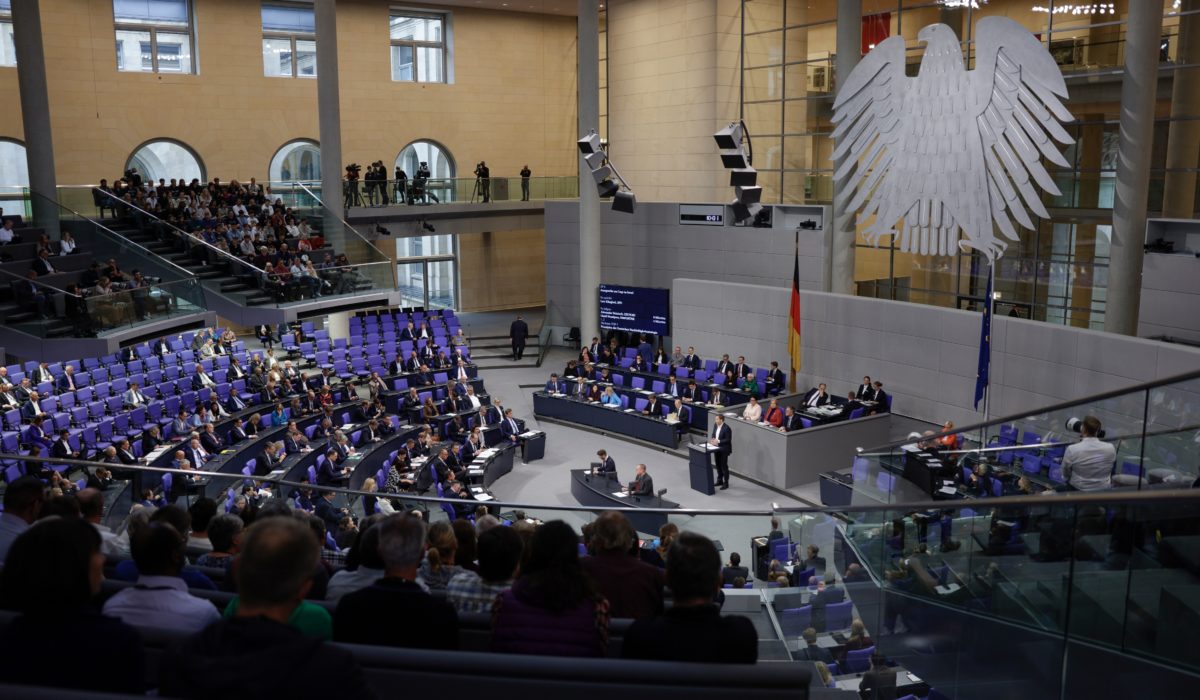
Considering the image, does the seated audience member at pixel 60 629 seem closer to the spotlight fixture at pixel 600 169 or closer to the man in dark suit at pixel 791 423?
the man in dark suit at pixel 791 423

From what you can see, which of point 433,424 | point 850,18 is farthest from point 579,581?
point 850,18

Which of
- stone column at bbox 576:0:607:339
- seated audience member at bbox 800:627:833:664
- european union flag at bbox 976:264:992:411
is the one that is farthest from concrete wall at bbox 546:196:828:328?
seated audience member at bbox 800:627:833:664

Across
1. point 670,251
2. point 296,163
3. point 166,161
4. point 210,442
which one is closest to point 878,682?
point 210,442

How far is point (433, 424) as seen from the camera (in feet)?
61.8

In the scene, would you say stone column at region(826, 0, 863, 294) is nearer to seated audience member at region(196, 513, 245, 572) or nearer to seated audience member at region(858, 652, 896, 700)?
seated audience member at region(858, 652, 896, 700)

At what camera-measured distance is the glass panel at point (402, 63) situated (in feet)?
103

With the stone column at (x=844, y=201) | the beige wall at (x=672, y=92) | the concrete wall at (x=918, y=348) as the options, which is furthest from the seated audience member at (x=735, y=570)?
the beige wall at (x=672, y=92)

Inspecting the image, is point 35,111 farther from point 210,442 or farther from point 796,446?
point 796,446

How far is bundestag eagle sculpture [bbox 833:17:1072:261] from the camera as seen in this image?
1535 centimetres

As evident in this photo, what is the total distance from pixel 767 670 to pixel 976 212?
15841mm

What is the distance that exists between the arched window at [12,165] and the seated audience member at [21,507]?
79.5ft

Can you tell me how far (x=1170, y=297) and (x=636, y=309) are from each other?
1205cm

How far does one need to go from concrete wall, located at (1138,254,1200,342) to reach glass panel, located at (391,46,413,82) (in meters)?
23.2

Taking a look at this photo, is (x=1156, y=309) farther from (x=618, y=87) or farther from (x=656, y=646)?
(x=618, y=87)
